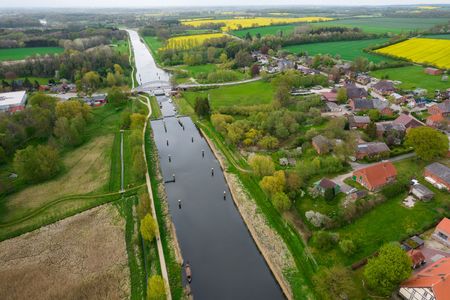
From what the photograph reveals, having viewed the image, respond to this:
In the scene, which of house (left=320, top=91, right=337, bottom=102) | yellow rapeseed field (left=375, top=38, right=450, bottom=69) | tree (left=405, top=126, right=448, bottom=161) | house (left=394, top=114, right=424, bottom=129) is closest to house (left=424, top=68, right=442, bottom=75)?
yellow rapeseed field (left=375, top=38, right=450, bottom=69)

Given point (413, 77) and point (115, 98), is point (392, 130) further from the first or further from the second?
point (115, 98)

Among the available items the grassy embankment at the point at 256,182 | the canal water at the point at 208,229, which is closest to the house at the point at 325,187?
the grassy embankment at the point at 256,182

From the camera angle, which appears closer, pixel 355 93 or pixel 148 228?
pixel 148 228

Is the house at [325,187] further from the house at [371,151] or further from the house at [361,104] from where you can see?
the house at [361,104]

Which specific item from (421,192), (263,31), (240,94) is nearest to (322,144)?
(421,192)

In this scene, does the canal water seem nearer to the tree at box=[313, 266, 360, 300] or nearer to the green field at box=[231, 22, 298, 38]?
the tree at box=[313, 266, 360, 300]

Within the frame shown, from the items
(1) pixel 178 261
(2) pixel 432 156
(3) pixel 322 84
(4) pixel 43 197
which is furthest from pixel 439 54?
(4) pixel 43 197
